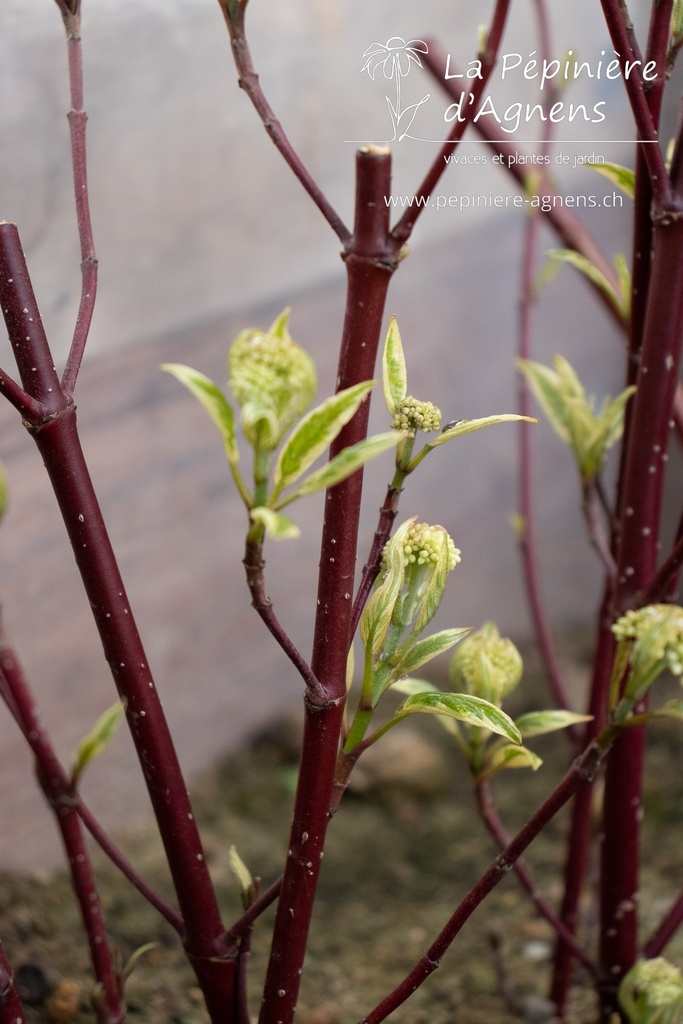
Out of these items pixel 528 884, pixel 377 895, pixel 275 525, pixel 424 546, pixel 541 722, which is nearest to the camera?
pixel 275 525

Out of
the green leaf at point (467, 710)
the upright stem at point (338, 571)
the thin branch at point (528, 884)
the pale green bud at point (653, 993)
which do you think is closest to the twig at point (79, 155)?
the upright stem at point (338, 571)

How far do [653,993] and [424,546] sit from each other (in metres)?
0.33

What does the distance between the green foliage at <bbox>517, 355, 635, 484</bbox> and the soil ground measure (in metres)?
0.41

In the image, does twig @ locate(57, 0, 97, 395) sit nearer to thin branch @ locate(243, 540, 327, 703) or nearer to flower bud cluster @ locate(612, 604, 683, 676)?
thin branch @ locate(243, 540, 327, 703)

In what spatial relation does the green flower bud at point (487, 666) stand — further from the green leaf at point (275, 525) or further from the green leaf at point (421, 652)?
the green leaf at point (275, 525)

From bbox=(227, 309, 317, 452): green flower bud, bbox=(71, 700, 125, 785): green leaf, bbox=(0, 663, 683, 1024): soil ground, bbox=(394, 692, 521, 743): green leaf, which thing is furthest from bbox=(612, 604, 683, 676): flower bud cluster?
bbox=(0, 663, 683, 1024): soil ground

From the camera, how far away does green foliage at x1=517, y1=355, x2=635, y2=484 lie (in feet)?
1.89

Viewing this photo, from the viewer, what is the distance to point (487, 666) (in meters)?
0.48

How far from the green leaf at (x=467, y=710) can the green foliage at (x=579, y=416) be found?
245mm

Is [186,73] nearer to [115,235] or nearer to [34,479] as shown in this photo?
[115,235]

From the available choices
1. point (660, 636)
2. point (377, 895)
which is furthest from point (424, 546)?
point (377, 895)

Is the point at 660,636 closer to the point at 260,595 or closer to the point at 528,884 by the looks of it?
the point at 260,595

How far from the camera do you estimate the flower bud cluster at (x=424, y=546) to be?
0.37 meters

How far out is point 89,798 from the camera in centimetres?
97
